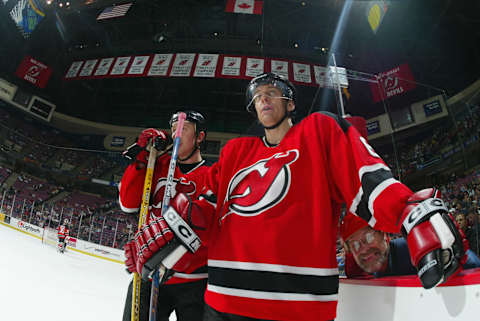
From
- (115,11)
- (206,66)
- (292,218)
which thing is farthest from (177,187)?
(115,11)

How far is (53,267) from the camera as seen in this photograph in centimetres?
441

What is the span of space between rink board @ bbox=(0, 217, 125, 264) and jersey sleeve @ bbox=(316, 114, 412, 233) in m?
8.08

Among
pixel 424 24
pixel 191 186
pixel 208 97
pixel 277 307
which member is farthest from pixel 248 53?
pixel 277 307

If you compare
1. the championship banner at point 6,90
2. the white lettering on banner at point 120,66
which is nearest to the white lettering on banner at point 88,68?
the white lettering on banner at point 120,66

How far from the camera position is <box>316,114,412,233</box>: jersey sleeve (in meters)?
0.64

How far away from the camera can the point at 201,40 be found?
13.3 meters

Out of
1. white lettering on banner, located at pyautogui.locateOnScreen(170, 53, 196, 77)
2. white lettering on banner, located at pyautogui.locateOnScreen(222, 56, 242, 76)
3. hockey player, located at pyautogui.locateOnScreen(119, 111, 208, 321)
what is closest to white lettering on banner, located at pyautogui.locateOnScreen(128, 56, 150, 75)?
white lettering on banner, located at pyautogui.locateOnScreen(170, 53, 196, 77)

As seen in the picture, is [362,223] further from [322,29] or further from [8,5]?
[8,5]

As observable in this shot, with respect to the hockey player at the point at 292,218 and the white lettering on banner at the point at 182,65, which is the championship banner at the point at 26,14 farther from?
the hockey player at the point at 292,218

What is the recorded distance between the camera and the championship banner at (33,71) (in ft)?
43.4

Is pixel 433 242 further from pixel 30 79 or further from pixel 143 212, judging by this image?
pixel 30 79

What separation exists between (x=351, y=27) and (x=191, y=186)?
11.1 metres

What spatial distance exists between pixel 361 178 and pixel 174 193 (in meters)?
1.12

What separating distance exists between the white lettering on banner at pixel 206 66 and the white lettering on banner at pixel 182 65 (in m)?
0.31
